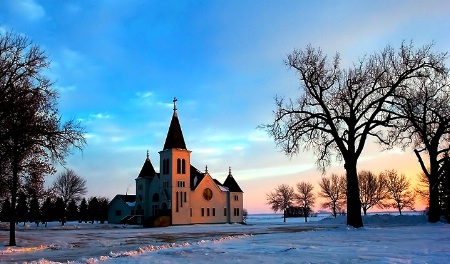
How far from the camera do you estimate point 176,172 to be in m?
71.9

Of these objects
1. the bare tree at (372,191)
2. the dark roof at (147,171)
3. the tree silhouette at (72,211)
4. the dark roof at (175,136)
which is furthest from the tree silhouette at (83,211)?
the bare tree at (372,191)

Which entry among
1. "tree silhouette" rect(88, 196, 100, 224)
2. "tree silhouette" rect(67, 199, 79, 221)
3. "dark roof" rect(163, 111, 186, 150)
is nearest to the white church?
"dark roof" rect(163, 111, 186, 150)

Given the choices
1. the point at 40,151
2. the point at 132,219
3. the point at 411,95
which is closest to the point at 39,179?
the point at 40,151

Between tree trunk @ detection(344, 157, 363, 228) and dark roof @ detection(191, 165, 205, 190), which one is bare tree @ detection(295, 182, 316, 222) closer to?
dark roof @ detection(191, 165, 205, 190)

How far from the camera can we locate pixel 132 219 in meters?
78.8

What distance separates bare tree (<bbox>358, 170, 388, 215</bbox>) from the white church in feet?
81.4

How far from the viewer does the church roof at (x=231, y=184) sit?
272 ft

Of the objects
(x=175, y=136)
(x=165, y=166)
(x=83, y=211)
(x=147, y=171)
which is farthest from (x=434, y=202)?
(x=83, y=211)

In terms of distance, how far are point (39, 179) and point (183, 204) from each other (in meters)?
45.5

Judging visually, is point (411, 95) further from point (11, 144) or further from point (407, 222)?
point (11, 144)

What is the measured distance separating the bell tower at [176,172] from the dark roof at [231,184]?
12142 millimetres

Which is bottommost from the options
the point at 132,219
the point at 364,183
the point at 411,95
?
the point at 132,219

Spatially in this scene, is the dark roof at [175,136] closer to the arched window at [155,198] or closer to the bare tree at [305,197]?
A: the arched window at [155,198]

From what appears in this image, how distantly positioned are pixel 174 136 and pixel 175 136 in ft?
0.65
